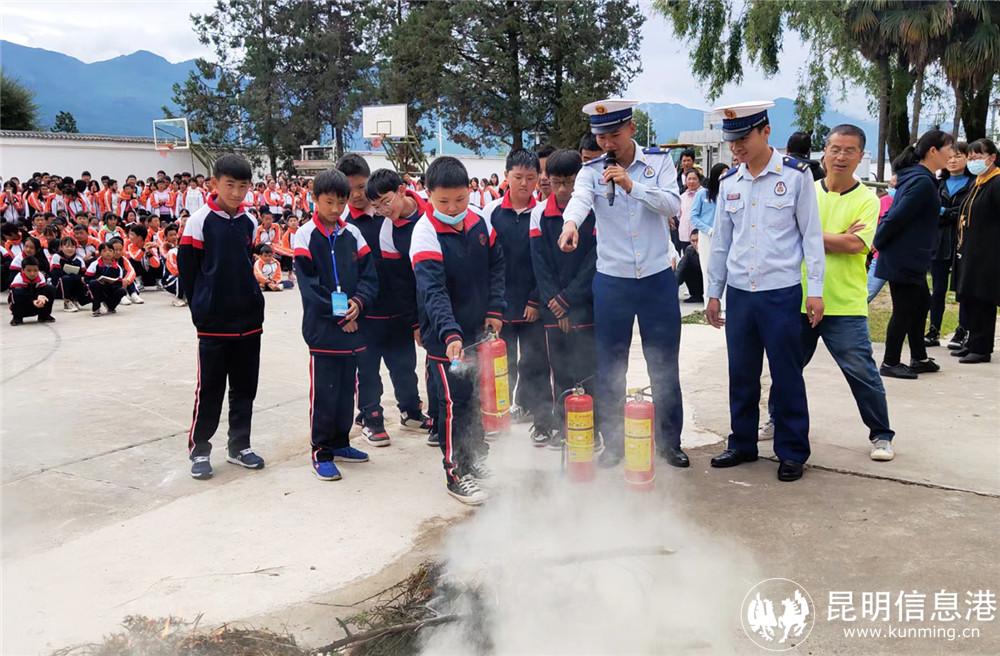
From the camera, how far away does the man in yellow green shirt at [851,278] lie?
13.7ft

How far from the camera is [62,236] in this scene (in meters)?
11.2

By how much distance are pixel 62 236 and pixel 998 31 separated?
19.9 metres

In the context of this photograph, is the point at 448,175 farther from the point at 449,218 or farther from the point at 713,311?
the point at 713,311

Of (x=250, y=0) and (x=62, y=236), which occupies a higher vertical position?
(x=250, y=0)

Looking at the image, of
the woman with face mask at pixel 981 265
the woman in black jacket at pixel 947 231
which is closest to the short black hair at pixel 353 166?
the woman with face mask at pixel 981 265

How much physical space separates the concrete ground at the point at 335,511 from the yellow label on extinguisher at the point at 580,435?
1.46ft

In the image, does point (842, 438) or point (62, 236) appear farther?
point (62, 236)

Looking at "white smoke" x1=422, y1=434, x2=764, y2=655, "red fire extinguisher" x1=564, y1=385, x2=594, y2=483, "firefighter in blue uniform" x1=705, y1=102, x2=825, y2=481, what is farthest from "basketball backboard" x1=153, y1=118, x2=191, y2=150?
"white smoke" x1=422, y1=434, x2=764, y2=655

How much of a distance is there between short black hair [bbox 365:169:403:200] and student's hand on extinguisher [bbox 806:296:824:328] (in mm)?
2565

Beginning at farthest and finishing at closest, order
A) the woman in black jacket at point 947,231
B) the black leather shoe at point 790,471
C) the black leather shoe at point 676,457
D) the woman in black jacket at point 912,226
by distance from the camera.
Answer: the woman in black jacket at point 947,231 < the woman in black jacket at point 912,226 < the black leather shoe at point 676,457 < the black leather shoe at point 790,471

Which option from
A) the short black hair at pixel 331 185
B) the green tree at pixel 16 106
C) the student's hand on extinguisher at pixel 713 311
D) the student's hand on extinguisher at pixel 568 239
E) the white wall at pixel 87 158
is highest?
the green tree at pixel 16 106

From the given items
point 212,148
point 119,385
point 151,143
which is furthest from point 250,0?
point 119,385

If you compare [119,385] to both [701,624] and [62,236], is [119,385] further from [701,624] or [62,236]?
[62,236]

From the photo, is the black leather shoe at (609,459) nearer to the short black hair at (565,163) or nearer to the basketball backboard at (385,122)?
the short black hair at (565,163)
